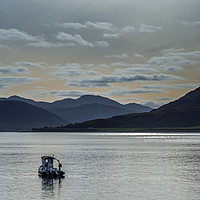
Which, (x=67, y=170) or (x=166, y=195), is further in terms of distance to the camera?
(x=67, y=170)

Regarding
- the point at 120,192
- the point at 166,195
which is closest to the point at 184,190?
the point at 166,195

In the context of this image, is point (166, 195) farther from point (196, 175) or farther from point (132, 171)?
point (132, 171)

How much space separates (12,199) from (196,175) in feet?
135

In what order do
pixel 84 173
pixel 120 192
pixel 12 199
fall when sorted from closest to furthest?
pixel 12 199 < pixel 120 192 < pixel 84 173

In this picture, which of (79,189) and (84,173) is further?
(84,173)

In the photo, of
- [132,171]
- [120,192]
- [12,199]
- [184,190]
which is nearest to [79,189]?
[120,192]

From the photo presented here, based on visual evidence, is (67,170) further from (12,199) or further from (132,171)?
(12,199)

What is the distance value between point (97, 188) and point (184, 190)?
14.4 metres

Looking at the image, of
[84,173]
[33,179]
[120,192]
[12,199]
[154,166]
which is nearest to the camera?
[12,199]

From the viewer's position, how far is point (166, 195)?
65.1m

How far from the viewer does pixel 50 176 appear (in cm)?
8675

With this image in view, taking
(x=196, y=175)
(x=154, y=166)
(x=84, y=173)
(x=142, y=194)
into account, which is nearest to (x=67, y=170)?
(x=84, y=173)

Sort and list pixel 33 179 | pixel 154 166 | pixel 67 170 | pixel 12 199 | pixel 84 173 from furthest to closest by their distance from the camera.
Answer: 1. pixel 154 166
2. pixel 67 170
3. pixel 84 173
4. pixel 33 179
5. pixel 12 199

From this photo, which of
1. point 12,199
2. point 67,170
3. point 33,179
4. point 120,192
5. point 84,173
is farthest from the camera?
point 67,170
